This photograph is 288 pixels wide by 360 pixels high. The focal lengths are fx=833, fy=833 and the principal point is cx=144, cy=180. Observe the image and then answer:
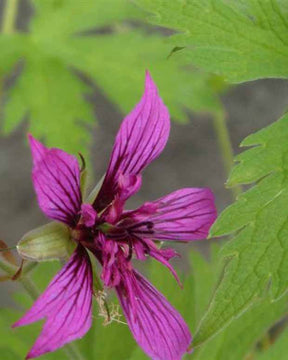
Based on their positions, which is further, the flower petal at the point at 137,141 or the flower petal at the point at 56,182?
the flower petal at the point at 137,141

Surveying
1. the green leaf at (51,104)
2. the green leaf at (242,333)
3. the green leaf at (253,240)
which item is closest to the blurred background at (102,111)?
the green leaf at (51,104)

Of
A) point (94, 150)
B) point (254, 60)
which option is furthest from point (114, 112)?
point (254, 60)

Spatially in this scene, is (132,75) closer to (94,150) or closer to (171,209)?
(94,150)

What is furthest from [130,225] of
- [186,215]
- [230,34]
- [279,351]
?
[279,351]

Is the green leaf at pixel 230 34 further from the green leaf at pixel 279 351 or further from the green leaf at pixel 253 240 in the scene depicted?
the green leaf at pixel 279 351

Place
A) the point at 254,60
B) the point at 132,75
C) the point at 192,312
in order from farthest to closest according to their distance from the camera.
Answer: the point at 132,75 < the point at 192,312 < the point at 254,60
